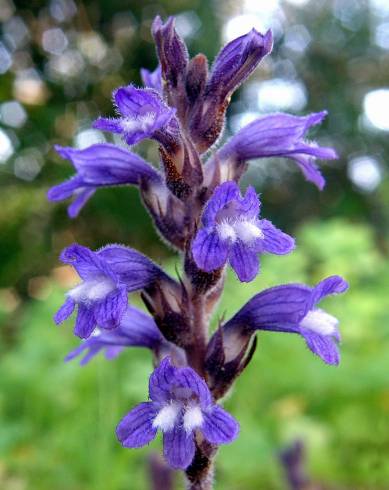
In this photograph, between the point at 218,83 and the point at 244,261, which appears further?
the point at 218,83

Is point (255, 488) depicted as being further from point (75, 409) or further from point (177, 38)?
point (177, 38)

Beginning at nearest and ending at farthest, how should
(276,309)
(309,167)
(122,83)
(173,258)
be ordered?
(276,309)
(309,167)
(173,258)
(122,83)

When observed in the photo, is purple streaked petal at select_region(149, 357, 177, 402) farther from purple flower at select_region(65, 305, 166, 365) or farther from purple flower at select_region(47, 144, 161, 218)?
purple flower at select_region(47, 144, 161, 218)

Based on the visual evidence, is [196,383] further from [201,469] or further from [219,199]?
[219,199]

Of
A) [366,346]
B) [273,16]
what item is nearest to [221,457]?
[366,346]

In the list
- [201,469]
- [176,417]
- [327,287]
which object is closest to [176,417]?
[176,417]

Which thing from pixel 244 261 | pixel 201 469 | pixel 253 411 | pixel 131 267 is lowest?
pixel 253 411

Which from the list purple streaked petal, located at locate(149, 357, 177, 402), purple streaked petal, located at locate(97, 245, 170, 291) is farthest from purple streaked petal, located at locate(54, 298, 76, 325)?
purple streaked petal, located at locate(149, 357, 177, 402)
